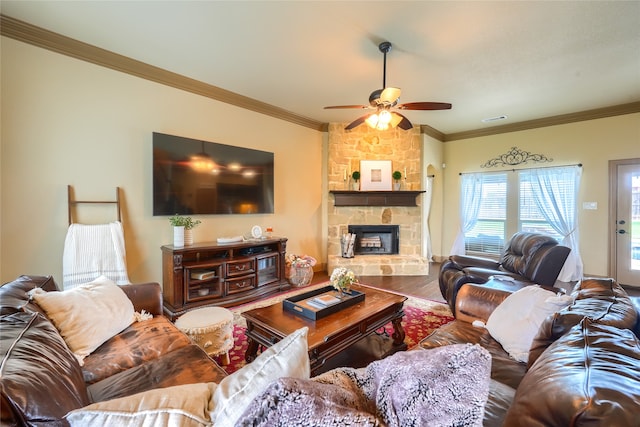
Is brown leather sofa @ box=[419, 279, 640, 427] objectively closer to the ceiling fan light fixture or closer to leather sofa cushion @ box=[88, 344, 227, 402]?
leather sofa cushion @ box=[88, 344, 227, 402]

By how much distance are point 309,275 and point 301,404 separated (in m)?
3.60

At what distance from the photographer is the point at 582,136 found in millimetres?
4391

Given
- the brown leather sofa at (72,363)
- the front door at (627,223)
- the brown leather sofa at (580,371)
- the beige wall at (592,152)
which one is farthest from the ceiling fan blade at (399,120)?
the front door at (627,223)

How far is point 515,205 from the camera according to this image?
505cm

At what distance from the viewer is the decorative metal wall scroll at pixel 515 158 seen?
4.80m

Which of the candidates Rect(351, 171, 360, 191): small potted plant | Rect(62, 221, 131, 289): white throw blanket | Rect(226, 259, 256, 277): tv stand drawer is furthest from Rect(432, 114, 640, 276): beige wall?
Rect(62, 221, 131, 289): white throw blanket

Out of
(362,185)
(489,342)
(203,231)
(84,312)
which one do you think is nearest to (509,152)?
(362,185)

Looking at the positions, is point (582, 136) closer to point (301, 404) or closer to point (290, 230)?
point (290, 230)

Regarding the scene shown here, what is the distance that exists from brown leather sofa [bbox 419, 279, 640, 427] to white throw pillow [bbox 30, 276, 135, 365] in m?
1.86

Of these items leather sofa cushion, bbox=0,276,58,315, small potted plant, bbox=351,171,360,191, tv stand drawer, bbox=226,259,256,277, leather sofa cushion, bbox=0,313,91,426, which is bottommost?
tv stand drawer, bbox=226,259,256,277

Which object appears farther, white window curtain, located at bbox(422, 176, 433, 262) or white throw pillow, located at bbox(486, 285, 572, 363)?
white window curtain, located at bbox(422, 176, 433, 262)

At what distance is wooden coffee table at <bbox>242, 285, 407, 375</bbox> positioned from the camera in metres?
1.65

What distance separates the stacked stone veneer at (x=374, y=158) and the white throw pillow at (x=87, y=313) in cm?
356

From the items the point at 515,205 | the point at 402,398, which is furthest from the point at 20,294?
the point at 515,205
